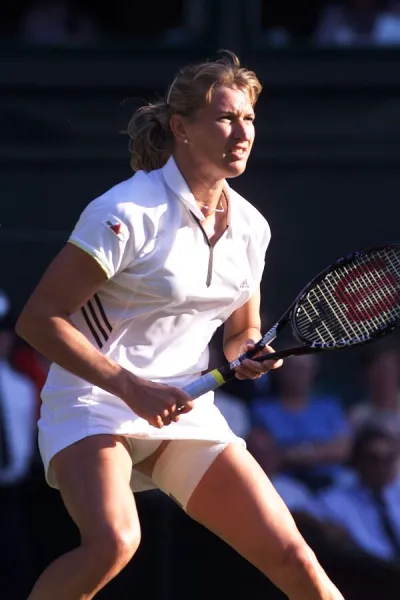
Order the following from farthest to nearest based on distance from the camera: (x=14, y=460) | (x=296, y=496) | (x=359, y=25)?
(x=359, y=25) → (x=296, y=496) → (x=14, y=460)

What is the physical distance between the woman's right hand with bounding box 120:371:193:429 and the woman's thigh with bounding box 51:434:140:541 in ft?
0.48

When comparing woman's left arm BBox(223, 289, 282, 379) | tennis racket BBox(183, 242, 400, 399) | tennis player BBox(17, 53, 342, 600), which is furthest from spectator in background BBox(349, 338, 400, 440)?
tennis player BBox(17, 53, 342, 600)

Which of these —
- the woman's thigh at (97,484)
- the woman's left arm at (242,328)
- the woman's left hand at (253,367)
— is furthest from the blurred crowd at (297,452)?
the woman's thigh at (97,484)

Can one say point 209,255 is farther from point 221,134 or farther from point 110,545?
point 110,545

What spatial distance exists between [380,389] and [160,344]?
3.10 meters

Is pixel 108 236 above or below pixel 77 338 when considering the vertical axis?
above

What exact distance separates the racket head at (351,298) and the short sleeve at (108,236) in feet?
1.78

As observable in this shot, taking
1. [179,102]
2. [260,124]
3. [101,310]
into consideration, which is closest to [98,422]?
[101,310]

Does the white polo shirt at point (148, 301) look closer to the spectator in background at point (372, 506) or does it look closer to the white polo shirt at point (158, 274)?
the white polo shirt at point (158, 274)

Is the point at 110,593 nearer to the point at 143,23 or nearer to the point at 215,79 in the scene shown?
the point at 143,23

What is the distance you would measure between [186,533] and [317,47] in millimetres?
2561

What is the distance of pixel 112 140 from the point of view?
713 cm

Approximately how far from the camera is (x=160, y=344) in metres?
3.71

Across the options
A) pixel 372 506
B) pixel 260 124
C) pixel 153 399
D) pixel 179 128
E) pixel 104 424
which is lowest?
pixel 372 506
